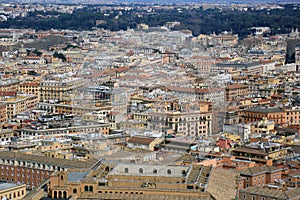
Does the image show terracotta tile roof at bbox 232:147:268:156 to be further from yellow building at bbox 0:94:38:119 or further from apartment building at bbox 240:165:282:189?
yellow building at bbox 0:94:38:119

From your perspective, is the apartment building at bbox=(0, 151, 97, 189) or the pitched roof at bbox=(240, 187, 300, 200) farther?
the apartment building at bbox=(0, 151, 97, 189)

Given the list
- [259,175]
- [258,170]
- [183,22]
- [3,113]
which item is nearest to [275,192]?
[259,175]

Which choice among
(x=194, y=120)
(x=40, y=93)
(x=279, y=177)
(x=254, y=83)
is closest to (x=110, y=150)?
(x=279, y=177)

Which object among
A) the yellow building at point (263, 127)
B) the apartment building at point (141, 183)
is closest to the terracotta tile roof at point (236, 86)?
the yellow building at point (263, 127)

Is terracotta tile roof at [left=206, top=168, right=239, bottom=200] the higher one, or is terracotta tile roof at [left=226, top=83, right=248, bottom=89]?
terracotta tile roof at [left=206, top=168, right=239, bottom=200]

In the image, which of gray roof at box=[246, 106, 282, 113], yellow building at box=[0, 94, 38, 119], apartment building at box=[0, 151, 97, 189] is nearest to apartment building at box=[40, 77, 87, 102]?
yellow building at box=[0, 94, 38, 119]

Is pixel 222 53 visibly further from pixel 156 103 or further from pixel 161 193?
pixel 161 193

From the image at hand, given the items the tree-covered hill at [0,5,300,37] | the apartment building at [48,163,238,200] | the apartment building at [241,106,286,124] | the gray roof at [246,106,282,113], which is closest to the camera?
the apartment building at [48,163,238,200]
